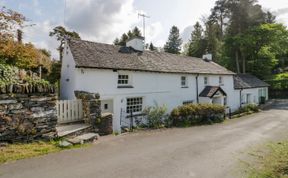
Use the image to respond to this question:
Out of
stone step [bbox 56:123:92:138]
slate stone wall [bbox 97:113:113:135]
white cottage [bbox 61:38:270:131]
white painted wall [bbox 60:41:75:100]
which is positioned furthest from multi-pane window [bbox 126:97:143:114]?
stone step [bbox 56:123:92:138]

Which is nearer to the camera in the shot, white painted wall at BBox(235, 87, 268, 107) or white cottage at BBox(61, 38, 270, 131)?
white cottage at BBox(61, 38, 270, 131)

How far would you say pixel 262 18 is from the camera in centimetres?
4431

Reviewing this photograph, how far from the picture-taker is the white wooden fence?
37.6ft

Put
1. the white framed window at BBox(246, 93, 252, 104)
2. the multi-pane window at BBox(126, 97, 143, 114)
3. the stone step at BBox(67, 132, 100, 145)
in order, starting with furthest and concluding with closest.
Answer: the white framed window at BBox(246, 93, 252, 104)
the multi-pane window at BBox(126, 97, 143, 114)
the stone step at BBox(67, 132, 100, 145)

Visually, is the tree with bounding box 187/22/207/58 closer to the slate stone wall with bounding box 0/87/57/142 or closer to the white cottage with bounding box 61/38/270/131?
the white cottage with bounding box 61/38/270/131

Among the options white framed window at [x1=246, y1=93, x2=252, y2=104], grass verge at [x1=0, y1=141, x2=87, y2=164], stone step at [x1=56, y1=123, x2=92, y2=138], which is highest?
white framed window at [x1=246, y1=93, x2=252, y2=104]

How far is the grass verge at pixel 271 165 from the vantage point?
6.37m

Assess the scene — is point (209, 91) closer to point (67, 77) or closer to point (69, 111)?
point (67, 77)

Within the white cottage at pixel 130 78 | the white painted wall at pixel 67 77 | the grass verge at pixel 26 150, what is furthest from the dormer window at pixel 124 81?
the grass verge at pixel 26 150

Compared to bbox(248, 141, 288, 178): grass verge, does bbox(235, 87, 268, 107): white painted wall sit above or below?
above

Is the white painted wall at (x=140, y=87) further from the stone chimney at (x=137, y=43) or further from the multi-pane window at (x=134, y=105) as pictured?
the stone chimney at (x=137, y=43)

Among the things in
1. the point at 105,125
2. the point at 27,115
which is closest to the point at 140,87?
the point at 105,125

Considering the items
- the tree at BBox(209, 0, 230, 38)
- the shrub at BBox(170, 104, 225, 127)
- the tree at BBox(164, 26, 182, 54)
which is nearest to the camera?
the shrub at BBox(170, 104, 225, 127)

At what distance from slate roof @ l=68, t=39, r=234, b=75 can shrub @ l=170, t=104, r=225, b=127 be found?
4.44 m
